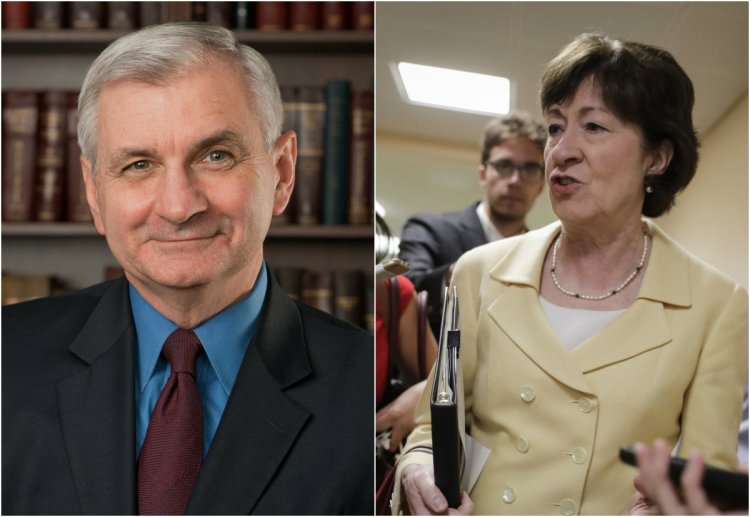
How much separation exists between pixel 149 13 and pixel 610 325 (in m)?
1.18

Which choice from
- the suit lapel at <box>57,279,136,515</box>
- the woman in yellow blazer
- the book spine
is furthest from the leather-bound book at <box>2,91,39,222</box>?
the woman in yellow blazer

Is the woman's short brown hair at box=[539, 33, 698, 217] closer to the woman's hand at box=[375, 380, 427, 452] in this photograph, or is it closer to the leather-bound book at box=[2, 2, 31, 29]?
the woman's hand at box=[375, 380, 427, 452]

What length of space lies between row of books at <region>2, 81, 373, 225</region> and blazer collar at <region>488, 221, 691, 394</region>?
1.62 feet

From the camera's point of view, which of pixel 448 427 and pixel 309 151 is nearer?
pixel 448 427

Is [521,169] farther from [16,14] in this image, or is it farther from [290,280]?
[16,14]

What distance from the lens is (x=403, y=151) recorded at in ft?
4.83

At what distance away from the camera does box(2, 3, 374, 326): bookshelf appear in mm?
1842

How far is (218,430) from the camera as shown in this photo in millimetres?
1347

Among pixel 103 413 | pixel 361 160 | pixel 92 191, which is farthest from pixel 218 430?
pixel 361 160

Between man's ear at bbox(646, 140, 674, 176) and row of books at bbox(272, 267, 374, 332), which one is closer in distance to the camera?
man's ear at bbox(646, 140, 674, 176)

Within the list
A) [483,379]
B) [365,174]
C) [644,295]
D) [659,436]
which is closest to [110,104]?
[365,174]

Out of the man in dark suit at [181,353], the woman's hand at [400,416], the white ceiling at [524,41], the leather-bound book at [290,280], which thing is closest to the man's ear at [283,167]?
the man in dark suit at [181,353]

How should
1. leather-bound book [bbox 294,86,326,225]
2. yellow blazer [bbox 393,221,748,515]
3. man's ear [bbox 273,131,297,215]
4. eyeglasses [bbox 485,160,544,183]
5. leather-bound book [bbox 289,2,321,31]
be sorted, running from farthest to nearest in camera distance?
leather-bound book [bbox 289,2,321,31]
leather-bound book [bbox 294,86,326,225]
man's ear [bbox 273,131,297,215]
eyeglasses [bbox 485,160,544,183]
yellow blazer [bbox 393,221,748,515]

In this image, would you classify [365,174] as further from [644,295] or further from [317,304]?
[644,295]
